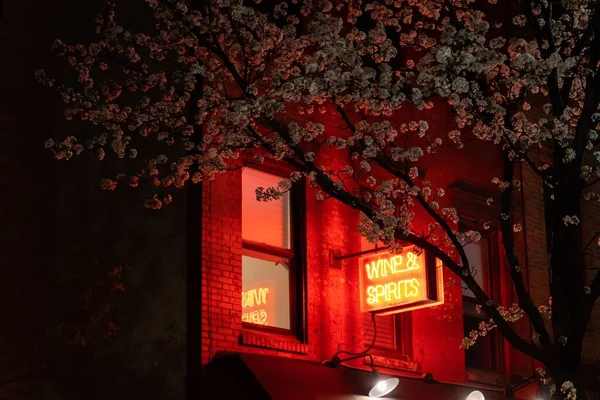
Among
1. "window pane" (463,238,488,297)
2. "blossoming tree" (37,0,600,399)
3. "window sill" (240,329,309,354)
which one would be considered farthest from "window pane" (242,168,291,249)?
"window pane" (463,238,488,297)

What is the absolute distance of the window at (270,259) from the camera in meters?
13.1

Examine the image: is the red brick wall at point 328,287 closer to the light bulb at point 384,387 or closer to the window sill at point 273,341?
the window sill at point 273,341

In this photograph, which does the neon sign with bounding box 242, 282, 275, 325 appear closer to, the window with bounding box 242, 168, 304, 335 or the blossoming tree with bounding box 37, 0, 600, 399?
the window with bounding box 242, 168, 304, 335

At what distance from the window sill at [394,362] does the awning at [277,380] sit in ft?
1.72

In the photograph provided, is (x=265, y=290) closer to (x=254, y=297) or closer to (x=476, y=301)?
(x=254, y=297)

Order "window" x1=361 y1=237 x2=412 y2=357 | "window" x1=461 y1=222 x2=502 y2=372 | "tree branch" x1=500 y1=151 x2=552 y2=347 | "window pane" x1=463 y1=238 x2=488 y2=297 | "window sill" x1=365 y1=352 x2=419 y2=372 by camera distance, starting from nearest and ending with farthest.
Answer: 1. "tree branch" x1=500 y1=151 x2=552 y2=347
2. "window sill" x1=365 y1=352 x2=419 y2=372
3. "window" x1=361 y1=237 x2=412 y2=357
4. "window" x1=461 y1=222 x2=502 y2=372
5. "window pane" x1=463 y1=238 x2=488 y2=297

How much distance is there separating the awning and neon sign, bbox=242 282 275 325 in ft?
2.56

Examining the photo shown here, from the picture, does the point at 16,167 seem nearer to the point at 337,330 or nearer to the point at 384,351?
the point at 337,330

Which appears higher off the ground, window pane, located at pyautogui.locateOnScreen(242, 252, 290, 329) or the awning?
window pane, located at pyautogui.locateOnScreen(242, 252, 290, 329)

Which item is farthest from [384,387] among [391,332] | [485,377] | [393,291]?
[485,377]

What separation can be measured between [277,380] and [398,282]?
83.0 inches

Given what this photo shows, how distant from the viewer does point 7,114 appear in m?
12.7

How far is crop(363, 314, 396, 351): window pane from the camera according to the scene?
14.1m

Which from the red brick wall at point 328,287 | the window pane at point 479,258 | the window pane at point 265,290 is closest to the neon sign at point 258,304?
the window pane at point 265,290
